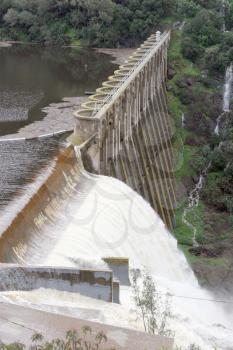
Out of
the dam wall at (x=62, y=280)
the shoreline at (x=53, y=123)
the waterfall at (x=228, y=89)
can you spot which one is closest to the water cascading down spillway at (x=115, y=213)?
the dam wall at (x=62, y=280)

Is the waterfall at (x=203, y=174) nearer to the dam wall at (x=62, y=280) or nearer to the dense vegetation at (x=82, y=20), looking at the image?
the dam wall at (x=62, y=280)

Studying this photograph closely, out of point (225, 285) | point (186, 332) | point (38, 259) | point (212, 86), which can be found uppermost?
point (212, 86)

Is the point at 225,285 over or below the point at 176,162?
below

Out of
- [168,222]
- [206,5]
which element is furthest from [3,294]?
[206,5]

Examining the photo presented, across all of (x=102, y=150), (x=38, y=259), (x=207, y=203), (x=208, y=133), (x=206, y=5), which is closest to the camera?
(x=38, y=259)

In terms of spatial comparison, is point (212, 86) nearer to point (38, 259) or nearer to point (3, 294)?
point (38, 259)

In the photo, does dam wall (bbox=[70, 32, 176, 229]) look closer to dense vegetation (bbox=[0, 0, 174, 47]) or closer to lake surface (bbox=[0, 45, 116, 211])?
lake surface (bbox=[0, 45, 116, 211])

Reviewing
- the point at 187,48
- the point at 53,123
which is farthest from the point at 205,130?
the point at 187,48

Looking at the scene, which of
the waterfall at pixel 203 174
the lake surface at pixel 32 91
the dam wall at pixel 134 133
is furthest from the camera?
the waterfall at pixel 203 174
